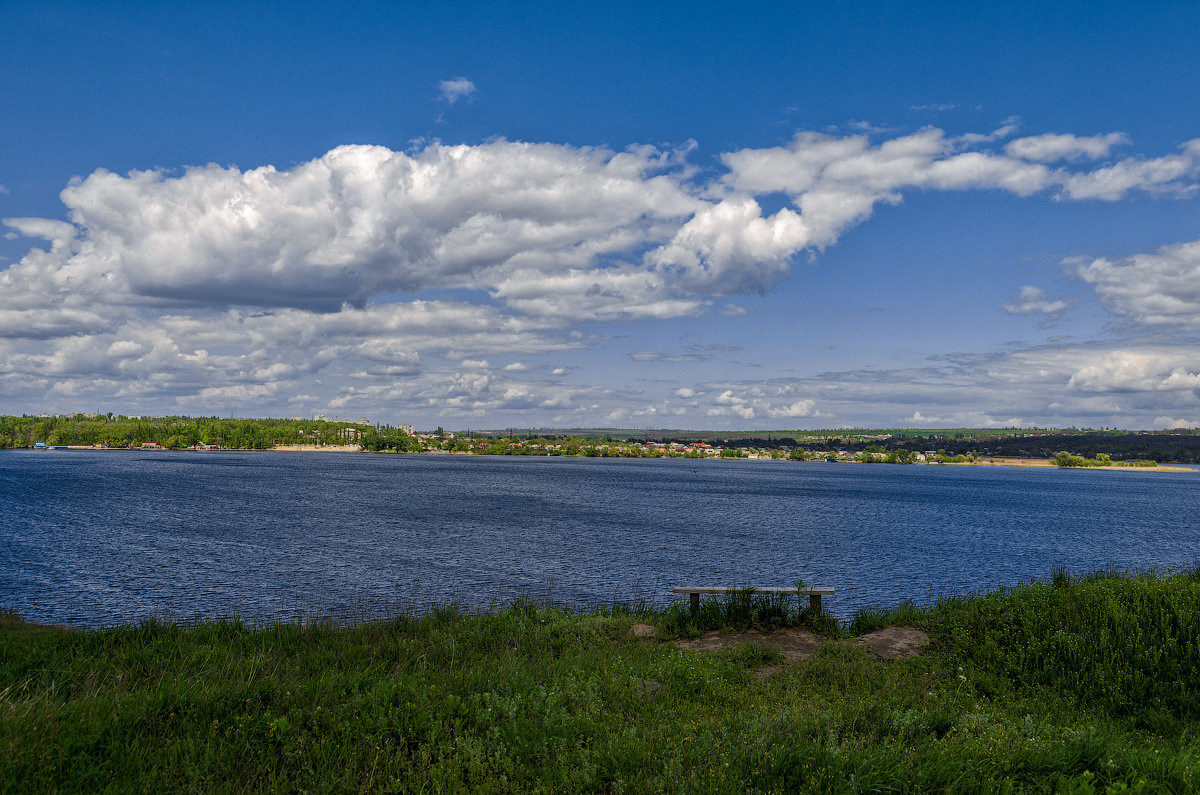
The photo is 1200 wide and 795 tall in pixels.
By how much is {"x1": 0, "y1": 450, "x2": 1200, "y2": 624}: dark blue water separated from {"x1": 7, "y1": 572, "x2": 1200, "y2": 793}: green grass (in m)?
5.93

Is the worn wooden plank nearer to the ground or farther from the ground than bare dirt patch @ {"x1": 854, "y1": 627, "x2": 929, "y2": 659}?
farther from the ground

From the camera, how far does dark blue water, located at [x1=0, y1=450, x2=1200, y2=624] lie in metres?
28.2

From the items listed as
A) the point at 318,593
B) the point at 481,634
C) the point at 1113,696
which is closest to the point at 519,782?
the point at 481,634

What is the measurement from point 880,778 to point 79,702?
29.2 ft

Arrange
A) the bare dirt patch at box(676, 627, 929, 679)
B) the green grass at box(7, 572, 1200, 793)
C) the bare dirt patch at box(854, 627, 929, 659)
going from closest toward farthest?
the green grass at box(7, 572, 1200, 793) → the bare dirt patch at box(854, 627, 929, 659) → the bare dirt patch at box(676, 627, 929, 679)

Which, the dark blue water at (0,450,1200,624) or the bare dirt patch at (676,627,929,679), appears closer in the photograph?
the bare dirt patch at (676,627,929,679)

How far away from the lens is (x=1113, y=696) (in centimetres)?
1020

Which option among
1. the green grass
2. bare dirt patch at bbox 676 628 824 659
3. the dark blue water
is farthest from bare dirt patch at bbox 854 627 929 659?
the dark blue water

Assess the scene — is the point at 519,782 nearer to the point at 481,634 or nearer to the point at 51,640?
the point at 481,634

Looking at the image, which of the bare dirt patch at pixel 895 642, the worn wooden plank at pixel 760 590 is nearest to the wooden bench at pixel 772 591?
the worn wooden plank at pixel 760 590

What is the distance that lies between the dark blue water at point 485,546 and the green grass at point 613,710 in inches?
234

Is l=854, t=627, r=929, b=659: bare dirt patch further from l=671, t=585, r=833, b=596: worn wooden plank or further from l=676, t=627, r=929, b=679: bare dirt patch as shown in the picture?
l=671, t=585, r=833, b=596: worn wooden plank

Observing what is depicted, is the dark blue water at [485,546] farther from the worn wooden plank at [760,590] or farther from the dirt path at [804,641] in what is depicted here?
the dirt path at [804,641]

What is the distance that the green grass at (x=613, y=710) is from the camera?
672 cm
